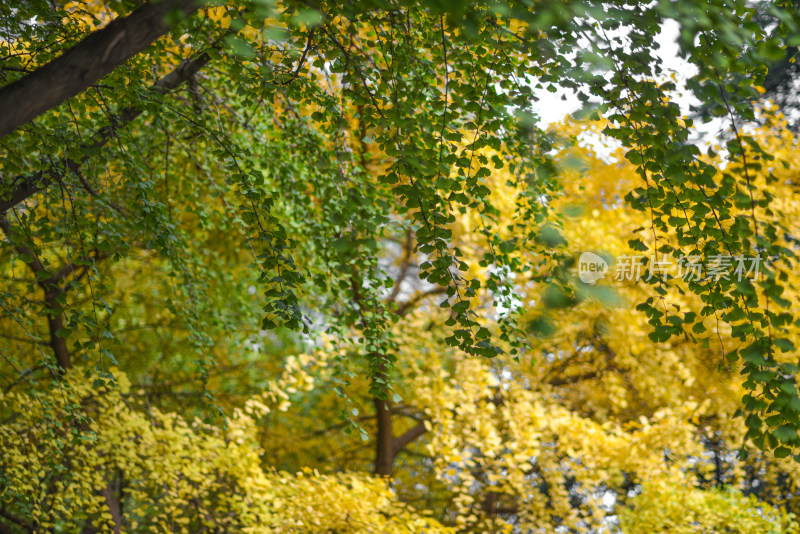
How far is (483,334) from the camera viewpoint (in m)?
2.08

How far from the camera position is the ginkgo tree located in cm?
180

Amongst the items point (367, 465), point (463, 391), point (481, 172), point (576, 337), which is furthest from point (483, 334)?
point (367, 465)

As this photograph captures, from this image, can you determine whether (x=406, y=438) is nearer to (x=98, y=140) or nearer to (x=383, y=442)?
(x=383, y=442)

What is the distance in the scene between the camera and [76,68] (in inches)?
52.8

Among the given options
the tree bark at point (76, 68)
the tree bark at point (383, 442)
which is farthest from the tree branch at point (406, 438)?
the tree bark at point (76, 68)

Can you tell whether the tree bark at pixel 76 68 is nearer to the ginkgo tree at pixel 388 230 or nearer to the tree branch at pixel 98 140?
the ginkgo tree at pixel 388 230

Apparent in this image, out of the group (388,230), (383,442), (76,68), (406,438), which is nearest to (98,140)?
(76,68)

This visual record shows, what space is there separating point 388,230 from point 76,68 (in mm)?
3705

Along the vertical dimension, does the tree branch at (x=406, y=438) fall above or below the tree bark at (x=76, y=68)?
above

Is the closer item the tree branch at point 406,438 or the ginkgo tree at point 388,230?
the ginkgo tree at point 388,230

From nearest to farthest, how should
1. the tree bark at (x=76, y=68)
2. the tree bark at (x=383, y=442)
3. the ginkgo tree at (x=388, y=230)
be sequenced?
the tree bark at (x=76, y=68) < the ginkgo tree at (x=388, y=230) < the tree bark at (x=383, y=442)

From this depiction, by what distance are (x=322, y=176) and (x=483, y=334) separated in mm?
1593

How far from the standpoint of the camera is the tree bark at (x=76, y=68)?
133cm

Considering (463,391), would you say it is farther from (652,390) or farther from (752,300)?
(752,300)
